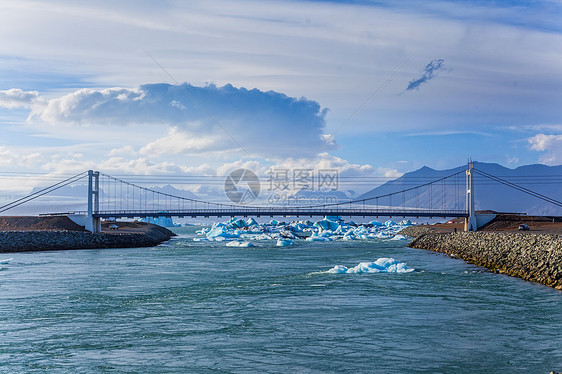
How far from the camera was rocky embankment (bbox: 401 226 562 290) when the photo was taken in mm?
27219

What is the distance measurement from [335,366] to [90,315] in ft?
32.6

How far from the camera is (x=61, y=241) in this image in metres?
58.9

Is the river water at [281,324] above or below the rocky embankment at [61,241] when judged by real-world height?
below

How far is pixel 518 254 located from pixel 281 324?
21.8 metres

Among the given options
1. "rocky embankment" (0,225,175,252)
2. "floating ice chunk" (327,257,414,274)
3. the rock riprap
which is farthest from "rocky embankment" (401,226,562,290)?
"rocky embankment" (0,225,175,252)

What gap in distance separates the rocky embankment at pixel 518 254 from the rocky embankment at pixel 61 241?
36.2 m

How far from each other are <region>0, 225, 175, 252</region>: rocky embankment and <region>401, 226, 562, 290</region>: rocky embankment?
36.2 m

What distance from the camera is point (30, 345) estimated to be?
48.1 feet

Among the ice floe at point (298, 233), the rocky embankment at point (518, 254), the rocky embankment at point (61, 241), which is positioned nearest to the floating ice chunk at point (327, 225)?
the ice floe at point (298, 233)

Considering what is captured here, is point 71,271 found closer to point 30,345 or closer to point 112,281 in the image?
point 112,281

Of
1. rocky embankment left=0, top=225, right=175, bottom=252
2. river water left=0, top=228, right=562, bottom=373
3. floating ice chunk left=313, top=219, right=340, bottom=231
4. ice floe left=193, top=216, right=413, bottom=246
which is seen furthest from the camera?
floating ice chunk left=313, top=219, right=340, bottom=231

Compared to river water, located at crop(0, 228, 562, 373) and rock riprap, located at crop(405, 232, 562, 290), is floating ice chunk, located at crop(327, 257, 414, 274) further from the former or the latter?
rock riprap, located at crop(405, 232, 562, 290)

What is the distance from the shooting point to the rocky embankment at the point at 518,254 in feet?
89.3

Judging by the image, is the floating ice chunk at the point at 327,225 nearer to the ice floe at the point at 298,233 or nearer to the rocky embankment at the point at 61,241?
the ice floe at the point at 298,233
